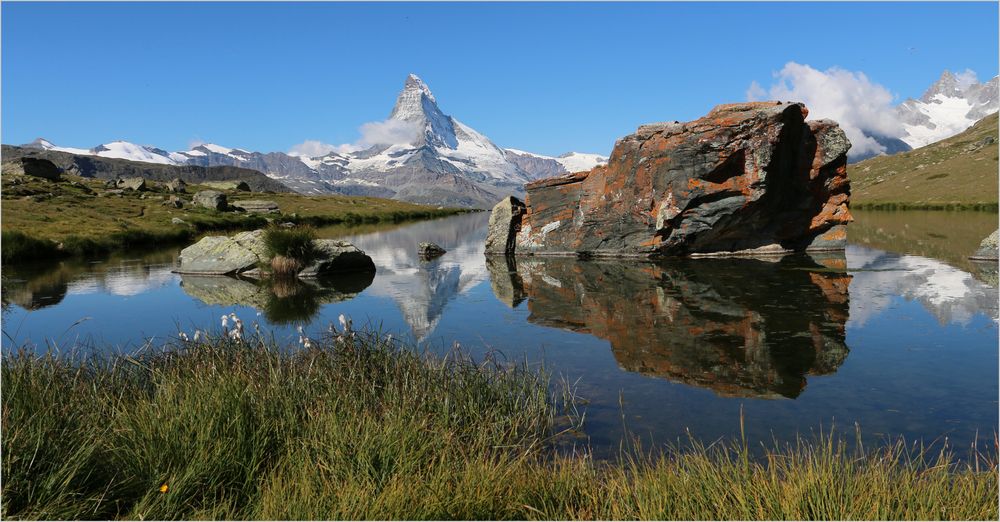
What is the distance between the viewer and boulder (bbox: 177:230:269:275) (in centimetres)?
2733

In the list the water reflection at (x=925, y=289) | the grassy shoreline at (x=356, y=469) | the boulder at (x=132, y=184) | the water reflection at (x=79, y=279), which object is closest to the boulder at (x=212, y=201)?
the boulder at (x=132, y=184)

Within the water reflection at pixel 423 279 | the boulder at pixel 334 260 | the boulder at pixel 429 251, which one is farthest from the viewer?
the boulder at pixel 429 251

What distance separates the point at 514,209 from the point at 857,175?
198536 mm

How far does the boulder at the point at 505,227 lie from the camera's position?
119 ft

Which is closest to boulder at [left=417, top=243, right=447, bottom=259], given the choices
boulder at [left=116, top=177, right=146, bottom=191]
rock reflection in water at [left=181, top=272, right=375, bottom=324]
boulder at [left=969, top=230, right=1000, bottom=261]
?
rock reflection in water at [left=181, top=272, right=375, bottom=324]

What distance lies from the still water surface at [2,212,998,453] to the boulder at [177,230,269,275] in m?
1.25

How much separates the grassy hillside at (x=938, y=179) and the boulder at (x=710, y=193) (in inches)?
3150

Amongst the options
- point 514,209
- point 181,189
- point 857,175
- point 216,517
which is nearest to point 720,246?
point 514,209

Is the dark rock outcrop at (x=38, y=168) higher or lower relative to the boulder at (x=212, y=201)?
higher

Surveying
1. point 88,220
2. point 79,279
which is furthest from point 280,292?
point 88,220

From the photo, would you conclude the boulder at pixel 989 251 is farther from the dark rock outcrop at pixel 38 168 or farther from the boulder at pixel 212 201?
the dark rock outcrop at pixel 38 168

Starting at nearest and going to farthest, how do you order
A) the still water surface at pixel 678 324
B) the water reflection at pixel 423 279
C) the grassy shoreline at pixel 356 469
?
the grassy shoreline at pixel 356 469 < the still water surface at pixel 678 324 < the water reflection at pixel 423 279

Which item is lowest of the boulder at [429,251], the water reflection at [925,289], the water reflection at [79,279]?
the water reflection at [79,279]

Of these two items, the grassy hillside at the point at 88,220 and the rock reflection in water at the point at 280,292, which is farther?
the grassy hillside at the point at 88,220
